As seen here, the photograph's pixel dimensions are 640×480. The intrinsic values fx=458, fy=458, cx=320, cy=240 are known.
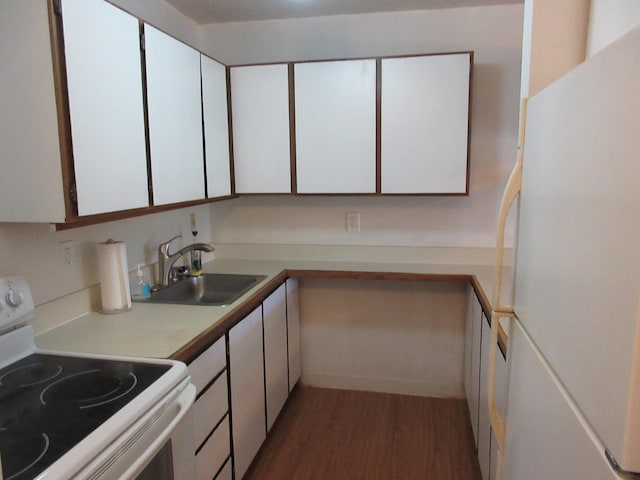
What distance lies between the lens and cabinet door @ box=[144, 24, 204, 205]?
6.11 feet

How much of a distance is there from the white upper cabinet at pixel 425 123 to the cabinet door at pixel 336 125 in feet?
0.29

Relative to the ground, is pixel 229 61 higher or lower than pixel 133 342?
higher

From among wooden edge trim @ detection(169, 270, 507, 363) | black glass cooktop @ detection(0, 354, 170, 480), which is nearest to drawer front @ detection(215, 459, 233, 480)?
wooden edge trim @ detection(169, 270, 507, 363)

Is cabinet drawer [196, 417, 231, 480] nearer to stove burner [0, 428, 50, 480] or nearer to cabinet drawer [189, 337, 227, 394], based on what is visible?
cabinet drawer [189, 337, 227, 394]

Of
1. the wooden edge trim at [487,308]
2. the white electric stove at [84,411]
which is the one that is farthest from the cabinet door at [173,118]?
the wooden edge trim at [487,308]

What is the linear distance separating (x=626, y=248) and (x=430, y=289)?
2.37 meters

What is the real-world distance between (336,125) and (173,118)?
919 millimetres

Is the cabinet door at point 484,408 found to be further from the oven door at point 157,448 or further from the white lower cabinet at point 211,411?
the oven door at point 157,448

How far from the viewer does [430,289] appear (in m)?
2.89

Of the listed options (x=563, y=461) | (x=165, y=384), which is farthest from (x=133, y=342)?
(x=563, y=461)

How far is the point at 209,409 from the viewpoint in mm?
1729

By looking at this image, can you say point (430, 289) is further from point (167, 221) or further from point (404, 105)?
point (167, 221)

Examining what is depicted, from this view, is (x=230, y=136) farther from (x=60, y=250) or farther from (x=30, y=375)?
(x=30, y=375)

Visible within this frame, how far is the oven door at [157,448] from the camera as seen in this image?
40.1 inches
